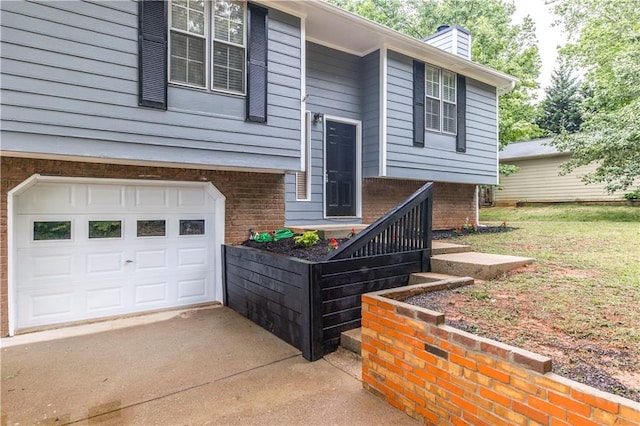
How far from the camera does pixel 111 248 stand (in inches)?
199

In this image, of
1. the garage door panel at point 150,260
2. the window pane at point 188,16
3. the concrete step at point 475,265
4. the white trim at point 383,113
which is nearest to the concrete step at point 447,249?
the concrete step at point 475,265

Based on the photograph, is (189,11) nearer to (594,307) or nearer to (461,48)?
(594,307)

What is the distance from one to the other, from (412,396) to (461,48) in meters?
9.10

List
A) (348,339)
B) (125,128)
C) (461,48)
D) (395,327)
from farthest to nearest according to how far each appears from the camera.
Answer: (461,48) < (125,128) < (348,339) < (395,327)

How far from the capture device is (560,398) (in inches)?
66.9

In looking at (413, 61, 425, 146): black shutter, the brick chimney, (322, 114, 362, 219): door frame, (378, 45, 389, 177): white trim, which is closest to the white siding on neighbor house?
the brick chimney

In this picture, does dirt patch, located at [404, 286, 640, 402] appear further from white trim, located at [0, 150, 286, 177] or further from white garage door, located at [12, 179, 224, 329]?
white garage door, located at [12, 179, 224, 329]

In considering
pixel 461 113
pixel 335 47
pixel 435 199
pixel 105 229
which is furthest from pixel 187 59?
pixel 435 199

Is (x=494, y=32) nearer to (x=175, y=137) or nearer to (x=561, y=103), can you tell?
(x=175, y=137)

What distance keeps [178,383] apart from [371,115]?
19.1 ft

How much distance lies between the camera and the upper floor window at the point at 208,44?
4.64 meters

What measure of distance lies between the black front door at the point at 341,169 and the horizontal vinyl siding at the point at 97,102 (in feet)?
6.60

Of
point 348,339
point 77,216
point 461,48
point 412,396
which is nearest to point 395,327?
point 412,396

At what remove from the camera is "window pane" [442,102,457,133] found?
7805 mm
